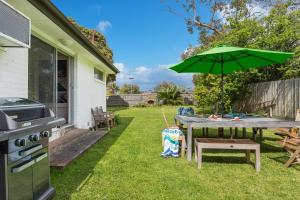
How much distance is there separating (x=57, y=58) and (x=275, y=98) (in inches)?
376

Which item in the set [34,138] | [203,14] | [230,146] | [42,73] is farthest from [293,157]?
[203,14]

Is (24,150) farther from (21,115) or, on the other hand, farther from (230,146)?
(230,146)

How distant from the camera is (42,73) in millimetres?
5629

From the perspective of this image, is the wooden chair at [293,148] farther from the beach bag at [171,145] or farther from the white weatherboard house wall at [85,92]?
the white weatherboard house wall at [85,92]

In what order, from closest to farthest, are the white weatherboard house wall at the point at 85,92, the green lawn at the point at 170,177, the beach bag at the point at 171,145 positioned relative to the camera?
1. the green lawn at the point at 170,177
2. the beach bag at the point at 171,145
3. the white weatherboard house wall at the point at 85,92

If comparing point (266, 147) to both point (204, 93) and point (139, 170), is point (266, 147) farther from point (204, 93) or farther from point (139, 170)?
point (204, 93)

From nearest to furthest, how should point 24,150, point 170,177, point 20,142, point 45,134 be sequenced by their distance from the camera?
point 20,142
point 24,150
point 45,134
point 170,177

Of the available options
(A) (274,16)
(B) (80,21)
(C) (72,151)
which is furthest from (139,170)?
(B) (80,21)

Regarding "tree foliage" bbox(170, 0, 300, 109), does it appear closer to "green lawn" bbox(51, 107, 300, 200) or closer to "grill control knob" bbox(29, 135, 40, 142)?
"green lawn" bbox(51, 107, 300, 200)

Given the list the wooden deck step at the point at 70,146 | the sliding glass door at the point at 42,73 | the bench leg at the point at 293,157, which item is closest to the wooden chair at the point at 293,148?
the bench leg at the point at 293,157

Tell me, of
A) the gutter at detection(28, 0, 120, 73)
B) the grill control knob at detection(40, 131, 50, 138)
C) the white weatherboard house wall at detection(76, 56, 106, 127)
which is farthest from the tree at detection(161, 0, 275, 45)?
the grill control knob at detection(40, 131, 50, 138)

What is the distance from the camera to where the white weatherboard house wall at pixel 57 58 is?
3.94 m

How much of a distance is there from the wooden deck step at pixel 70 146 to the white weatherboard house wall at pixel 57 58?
3.61 feet

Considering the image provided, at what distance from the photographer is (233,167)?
173 inches
